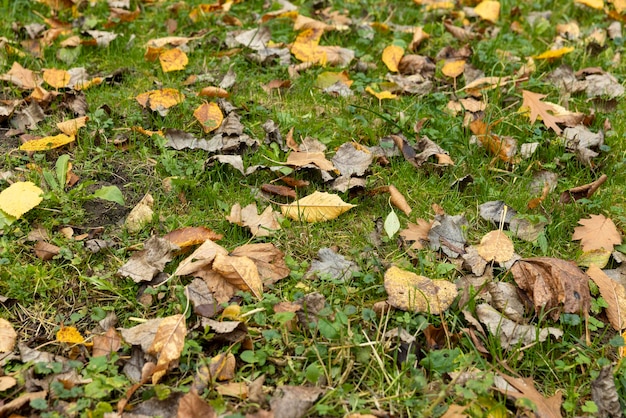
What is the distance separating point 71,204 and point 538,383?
1758 mm

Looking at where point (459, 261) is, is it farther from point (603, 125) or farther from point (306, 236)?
point (603, 125)

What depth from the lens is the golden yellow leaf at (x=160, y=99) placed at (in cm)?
293

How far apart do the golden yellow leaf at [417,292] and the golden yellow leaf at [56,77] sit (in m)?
1.89

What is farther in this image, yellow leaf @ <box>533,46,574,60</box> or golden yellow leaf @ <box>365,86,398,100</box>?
yellow leaf @ <box>533,46,574,60</box>

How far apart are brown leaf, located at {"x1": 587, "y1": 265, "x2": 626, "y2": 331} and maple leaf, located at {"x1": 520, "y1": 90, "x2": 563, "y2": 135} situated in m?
0.88

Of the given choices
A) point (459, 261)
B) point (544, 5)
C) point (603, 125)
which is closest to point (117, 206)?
point (459, 261)

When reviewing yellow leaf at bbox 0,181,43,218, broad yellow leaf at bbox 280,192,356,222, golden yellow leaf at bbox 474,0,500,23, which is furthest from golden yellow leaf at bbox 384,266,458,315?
golden yellow leaf at bbox 474,0,500,23

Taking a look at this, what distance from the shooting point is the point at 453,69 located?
3350 mm

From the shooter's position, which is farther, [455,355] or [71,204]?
[71,204]

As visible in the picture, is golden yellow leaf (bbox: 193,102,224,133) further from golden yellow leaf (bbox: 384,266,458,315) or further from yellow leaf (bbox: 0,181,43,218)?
golden yellow leaf (bbox: 384,266,458,315)

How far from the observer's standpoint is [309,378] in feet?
5.99

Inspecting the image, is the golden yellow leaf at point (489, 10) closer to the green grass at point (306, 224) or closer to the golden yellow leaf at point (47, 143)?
the green grass at point (306, 224)

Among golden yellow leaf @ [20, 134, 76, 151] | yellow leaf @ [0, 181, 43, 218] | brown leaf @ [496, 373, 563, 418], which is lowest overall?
brown leaf @ [496, 373, 563, 418]

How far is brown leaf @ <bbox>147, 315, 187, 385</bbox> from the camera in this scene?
1835mm
